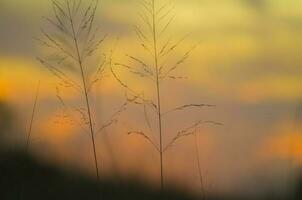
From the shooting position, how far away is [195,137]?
2189 mm

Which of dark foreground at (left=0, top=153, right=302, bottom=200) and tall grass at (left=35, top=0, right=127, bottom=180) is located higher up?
tall grass at (left=35, top=0, right=127, bottom=180)

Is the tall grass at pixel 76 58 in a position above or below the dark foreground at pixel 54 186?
above

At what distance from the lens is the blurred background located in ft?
7.13

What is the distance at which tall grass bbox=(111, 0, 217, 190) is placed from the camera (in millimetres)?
2172

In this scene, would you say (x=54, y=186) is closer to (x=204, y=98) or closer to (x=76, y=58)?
(x=76, y=58)

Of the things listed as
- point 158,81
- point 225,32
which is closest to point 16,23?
point 158,81

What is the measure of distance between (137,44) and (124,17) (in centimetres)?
11

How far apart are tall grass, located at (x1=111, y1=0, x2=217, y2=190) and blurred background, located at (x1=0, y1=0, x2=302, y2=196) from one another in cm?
2

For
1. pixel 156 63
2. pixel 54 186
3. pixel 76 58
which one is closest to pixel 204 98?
pixel 156 63

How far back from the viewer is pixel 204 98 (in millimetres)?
2211

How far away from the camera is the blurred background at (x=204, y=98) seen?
217 centimetres

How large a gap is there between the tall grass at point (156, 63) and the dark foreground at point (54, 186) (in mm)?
96

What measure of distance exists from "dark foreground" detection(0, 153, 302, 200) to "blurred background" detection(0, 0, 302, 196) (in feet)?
0.12

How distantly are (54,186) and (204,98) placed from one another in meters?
0.62
